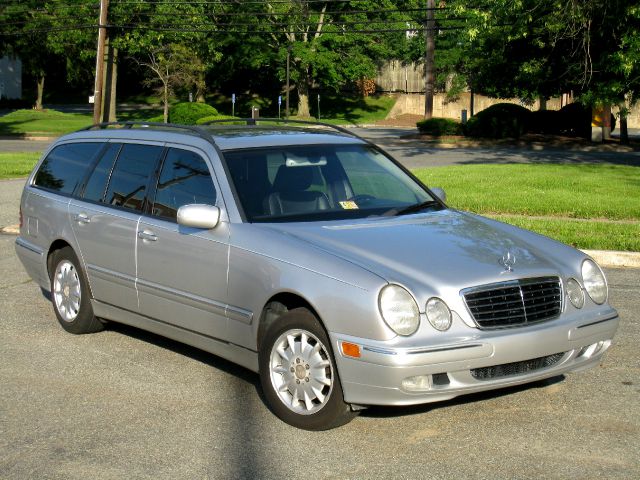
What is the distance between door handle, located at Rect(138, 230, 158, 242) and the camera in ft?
23.2

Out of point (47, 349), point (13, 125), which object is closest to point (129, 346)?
point (47, 349)

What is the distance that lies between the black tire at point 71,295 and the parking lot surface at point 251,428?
460 millimetres

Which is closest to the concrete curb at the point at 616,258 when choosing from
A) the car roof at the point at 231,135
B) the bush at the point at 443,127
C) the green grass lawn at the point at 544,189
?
the green grass lawn at the point at 544,189

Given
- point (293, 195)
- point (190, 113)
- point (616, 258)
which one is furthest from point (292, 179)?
point (190, 113)

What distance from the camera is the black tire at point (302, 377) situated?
5.62 meters

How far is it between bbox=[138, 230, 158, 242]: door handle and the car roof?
0.69 m

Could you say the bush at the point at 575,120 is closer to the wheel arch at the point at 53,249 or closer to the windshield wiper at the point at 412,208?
the wheel arch at the point at 53,249

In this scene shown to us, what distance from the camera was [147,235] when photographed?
714cm

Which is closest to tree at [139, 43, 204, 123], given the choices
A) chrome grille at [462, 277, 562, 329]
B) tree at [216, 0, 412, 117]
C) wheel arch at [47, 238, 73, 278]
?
tree at [216, 0, 412, 117]

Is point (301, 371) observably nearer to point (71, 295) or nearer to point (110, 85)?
point (71, 295)

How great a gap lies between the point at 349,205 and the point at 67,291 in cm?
274

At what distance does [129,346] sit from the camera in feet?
26.0

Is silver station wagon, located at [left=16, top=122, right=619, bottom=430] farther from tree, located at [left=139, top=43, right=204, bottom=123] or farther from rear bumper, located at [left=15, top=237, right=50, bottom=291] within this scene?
tree, located at [left=139, top=43, right=204, bottom=123]

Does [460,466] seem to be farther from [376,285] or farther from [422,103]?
[422,103]
